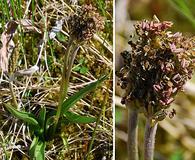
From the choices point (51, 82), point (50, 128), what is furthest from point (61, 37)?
point (50, 128)

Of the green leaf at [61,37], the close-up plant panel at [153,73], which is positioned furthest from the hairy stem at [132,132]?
the green leaf at [61,37]

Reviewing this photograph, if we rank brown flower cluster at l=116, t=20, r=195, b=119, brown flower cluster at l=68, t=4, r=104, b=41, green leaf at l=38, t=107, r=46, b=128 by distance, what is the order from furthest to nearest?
green leaf at l=38, t=107, r=46, b=128 < brown flower cluster at l=68, t=4, r=104, b=41 < brown flower cluster at l=116, t=20, r=195, b=119

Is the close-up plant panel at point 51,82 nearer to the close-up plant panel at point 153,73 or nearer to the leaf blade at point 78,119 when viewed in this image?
the leaf blade at point 78,119

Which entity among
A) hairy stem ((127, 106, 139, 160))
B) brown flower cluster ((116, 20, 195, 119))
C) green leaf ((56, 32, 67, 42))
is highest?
brown flower cluster ((116, 20, 195, 119))

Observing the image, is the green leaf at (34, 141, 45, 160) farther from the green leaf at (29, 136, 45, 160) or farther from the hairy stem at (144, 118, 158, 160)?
the hairy stem at (144, 118, 158, 160)

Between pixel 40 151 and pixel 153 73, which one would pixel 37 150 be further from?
pixel 153 73

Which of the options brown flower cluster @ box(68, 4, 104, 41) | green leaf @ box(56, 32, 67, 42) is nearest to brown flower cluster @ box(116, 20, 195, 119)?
brown flower cluster @ box(68, 4, 104, 41)
